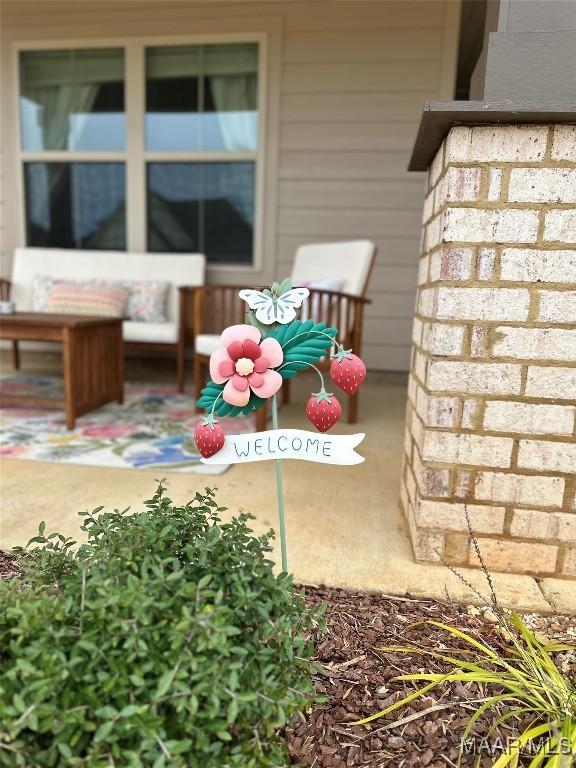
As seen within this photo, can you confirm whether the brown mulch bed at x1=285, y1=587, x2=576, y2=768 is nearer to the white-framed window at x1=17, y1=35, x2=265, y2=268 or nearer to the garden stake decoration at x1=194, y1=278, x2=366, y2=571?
the garden stake decoration at x1=194, y1=278, x2=366, y2=571

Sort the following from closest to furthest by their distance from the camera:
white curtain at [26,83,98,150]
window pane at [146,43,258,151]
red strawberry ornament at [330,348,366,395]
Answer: red strawberry ornament at [330,348,366,395] < window pane at [146,43,258,151] < white curtain at [26,83,98,150]

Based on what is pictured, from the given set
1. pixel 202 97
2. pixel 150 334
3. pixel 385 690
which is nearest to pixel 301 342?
pixel 385 690

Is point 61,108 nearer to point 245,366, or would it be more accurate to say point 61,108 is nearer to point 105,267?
point 105,267

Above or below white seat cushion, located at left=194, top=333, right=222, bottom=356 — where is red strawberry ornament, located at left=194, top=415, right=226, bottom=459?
above

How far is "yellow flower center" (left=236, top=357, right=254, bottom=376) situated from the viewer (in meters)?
0.94

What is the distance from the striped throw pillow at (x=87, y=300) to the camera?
3922 millimetres

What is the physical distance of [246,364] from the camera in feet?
3.09

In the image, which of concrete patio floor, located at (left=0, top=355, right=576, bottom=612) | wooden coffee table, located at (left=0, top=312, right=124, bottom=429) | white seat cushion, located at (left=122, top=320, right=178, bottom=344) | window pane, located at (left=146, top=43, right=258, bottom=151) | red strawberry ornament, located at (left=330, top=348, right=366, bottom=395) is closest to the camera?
red strawberry ornament, located at (left=330, top=348, right=366, bottom=395)

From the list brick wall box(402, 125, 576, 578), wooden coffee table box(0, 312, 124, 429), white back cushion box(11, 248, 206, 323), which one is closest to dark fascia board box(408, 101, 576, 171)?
brick wall box(402, 125, 576, 578)

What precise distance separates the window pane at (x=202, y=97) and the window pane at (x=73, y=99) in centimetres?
29

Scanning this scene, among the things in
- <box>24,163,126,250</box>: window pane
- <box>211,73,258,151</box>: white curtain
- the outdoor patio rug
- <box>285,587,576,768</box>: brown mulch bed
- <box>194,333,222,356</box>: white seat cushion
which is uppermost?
<box>211,73,258,151</box>: white curtain

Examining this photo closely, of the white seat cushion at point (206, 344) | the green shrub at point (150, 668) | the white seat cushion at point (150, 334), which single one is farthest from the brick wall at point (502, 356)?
the white seat cushion at point (150, 334)

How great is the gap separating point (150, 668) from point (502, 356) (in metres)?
1.12

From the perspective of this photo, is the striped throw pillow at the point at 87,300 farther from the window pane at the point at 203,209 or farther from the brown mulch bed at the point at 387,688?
the brown mulch bed at the point at 387,688
